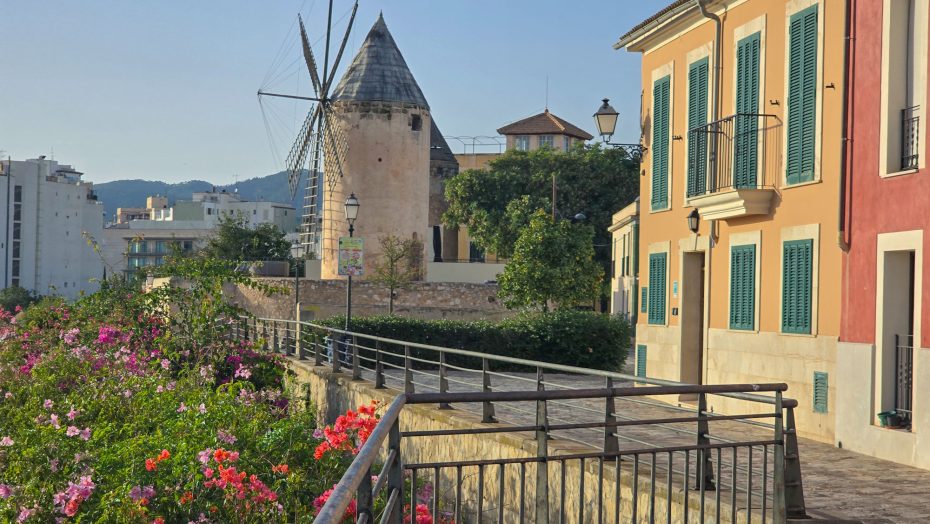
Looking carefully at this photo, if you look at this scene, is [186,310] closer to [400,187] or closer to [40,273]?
[400,187]

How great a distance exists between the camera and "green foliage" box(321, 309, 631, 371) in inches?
1110

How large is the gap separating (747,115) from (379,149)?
35687 millimetres

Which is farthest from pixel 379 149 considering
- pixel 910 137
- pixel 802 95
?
pixel 910 137

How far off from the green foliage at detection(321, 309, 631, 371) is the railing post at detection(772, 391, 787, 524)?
19.5 meters

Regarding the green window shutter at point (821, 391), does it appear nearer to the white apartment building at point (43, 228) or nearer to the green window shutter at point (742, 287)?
the green window shutter at point (742, 287)

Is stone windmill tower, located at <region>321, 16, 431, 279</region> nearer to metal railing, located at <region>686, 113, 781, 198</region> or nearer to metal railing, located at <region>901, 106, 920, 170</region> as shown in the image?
metal railing, located at <region>686, 113, 781, 198</region>

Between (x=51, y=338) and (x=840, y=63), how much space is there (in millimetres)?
15153

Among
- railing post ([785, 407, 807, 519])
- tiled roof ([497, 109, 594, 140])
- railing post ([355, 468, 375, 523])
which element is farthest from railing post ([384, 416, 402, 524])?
tiled roof ([497, 109, 594, 140])

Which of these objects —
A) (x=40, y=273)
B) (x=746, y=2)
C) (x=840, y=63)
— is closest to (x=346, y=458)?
(x=840, y=63)

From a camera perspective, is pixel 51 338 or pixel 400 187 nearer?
pixel 51 338

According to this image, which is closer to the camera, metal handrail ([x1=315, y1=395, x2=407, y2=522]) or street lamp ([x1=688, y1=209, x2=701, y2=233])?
metal handrail ([x1=315, y1=395, x2=407, y2=522])

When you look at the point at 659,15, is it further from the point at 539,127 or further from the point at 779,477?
the point at 539,127

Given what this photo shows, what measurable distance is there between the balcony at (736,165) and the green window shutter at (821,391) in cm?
262

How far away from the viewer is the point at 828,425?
1455cm
